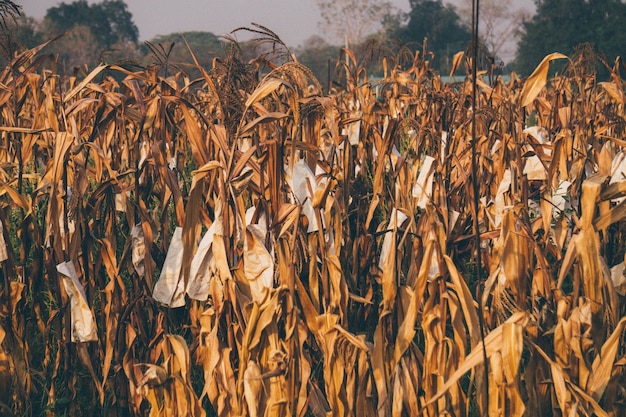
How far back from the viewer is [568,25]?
3166 centimetres

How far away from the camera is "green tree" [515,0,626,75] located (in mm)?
30658

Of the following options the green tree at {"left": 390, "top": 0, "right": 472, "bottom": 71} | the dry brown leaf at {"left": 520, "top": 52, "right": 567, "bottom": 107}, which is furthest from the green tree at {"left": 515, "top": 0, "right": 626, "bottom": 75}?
the dry brown leaf at {"left": 520, "top": 52, "right": 567, "bottom": 107}

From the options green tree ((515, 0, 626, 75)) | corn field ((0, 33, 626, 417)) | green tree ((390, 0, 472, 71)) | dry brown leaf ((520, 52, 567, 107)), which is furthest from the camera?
green tree ((390, 0, 472, 71))

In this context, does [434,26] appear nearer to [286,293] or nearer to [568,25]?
[568,25]

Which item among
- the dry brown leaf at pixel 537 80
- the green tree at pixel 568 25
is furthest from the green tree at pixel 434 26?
the dry brown leaf at pixel 537 80

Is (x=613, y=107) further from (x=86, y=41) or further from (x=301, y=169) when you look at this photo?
(x=86, y=41)

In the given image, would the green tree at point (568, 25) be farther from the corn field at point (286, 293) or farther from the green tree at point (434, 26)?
the corn field at point (286, 293)

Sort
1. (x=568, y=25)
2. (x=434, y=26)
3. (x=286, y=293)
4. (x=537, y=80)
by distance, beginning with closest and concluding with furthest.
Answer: (x=286, y=293) < (x=537, y=80) < (x=568, y=25) < (x=434, y=26)

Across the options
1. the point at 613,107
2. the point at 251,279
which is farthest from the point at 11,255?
the point at 613,107

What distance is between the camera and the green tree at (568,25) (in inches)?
1207

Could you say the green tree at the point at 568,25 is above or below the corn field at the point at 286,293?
above

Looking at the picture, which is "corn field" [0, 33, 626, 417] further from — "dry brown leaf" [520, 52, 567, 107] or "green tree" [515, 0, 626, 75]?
"green tree" [515, 0, 626, 75]

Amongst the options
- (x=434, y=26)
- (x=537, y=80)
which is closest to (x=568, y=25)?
(x=434, y=26)

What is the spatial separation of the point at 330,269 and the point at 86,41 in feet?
135
